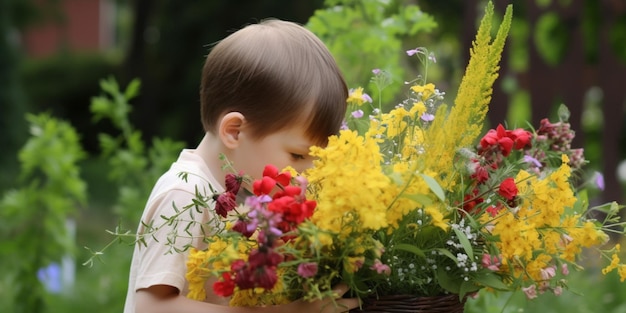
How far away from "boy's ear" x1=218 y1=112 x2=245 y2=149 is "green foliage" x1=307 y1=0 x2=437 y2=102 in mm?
1216

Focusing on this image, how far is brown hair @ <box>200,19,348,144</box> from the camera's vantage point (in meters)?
2.08

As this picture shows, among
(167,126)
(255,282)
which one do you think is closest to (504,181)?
(255,282)

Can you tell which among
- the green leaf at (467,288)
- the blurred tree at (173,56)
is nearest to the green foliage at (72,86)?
the blurred tree at (173,56)

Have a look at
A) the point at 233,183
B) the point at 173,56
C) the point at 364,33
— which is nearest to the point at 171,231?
the point at 233,183

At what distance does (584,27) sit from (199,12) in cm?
835

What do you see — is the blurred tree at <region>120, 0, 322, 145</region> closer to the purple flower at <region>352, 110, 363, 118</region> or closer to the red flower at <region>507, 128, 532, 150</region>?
the purple flower at <region>352, 110, 363, 118</region>

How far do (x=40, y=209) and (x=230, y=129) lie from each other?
7.39 feet

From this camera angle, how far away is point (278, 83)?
82.3 inches

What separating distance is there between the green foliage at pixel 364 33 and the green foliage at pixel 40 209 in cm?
124

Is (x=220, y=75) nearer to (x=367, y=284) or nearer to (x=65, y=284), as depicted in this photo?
(x=367, y=284)

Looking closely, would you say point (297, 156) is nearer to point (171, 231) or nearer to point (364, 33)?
point (171, 231)

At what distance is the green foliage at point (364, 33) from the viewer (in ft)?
11.0

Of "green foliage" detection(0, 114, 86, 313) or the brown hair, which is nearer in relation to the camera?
the brown hair

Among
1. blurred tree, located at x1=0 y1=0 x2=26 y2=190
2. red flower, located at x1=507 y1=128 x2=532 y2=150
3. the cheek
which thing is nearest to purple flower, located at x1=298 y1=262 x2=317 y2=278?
the cheek
